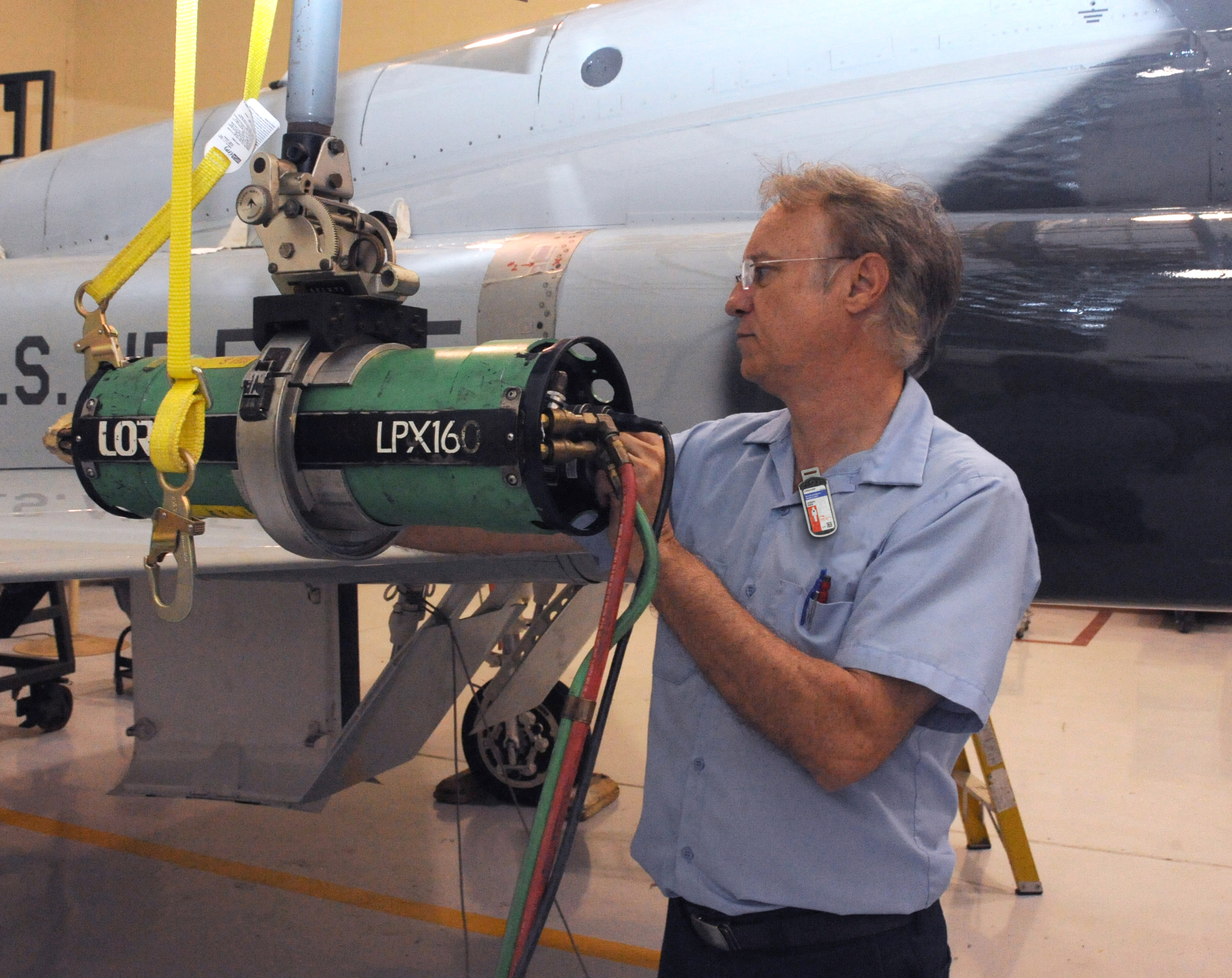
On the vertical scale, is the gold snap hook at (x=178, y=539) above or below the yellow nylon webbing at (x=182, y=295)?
below

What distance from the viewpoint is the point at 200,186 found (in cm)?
112

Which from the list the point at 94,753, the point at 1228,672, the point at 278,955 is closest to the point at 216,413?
the point at 278,955

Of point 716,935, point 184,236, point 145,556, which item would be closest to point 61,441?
point 184,236

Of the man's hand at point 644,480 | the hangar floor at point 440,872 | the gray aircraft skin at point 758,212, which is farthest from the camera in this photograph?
the hangar floor at point 440,872

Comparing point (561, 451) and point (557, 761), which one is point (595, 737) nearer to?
point (557, 761)

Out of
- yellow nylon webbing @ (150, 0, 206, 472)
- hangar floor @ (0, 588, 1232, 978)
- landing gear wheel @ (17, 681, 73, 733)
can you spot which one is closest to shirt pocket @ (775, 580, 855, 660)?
yellow nylon webbing @ (150, 0, 206, 472)

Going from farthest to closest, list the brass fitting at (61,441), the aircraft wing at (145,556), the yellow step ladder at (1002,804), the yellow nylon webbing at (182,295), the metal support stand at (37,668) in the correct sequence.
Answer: the metal support stand at (37,668), the yellow step ladder at (1002,804), the aircraft wing at (145,556), the brass fitting at (61,441), the yellow nylon webbing at (182,295)

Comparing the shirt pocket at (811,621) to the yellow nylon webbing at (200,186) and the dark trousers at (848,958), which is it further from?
the yellow nylon webbing at (200,186)

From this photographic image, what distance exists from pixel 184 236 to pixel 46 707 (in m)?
4.35

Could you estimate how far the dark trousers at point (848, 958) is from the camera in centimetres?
128

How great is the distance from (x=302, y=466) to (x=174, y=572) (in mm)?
1401

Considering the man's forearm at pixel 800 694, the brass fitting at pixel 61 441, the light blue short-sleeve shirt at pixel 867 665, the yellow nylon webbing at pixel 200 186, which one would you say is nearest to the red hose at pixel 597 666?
the man's forearm at pixel 800 694

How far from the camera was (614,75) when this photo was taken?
3053mm

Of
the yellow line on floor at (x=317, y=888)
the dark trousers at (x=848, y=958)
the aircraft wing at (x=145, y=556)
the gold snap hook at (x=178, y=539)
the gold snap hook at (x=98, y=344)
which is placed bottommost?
the yellow line on floor at (x=317, y=888)
